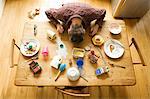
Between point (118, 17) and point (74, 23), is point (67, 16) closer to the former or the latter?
point (74, 23)

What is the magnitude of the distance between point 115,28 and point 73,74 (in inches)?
20.6

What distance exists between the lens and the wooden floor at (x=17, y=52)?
188cm

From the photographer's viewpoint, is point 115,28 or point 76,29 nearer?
point 76,29

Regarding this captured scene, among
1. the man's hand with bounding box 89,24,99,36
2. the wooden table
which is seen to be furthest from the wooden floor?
the man's hand with bounding box 89,24,99,36

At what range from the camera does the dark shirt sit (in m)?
1.60

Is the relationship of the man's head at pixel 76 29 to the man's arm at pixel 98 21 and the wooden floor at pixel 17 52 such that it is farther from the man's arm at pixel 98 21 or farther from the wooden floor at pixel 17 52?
the wooden floor at pixel 17 52

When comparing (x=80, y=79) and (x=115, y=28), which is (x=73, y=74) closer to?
(x=80, y=79)

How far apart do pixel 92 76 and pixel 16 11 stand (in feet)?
4.29

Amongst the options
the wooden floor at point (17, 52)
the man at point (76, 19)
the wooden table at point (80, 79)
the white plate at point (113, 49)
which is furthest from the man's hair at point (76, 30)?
the wooden floor at point (17, 52)

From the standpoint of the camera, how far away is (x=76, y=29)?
1.53 metres

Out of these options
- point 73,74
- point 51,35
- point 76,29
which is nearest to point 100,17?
point 76,29

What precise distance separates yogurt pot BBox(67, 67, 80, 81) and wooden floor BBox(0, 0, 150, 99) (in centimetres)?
44

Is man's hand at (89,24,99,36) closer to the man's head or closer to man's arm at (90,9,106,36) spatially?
man's arm at (90,9,106,36)

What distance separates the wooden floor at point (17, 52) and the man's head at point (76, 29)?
56 centimetres
